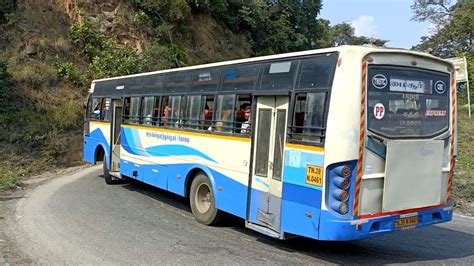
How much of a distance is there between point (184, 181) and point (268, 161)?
275cm

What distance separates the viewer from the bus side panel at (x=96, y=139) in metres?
13.6

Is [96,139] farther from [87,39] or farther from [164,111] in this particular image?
[87,39]

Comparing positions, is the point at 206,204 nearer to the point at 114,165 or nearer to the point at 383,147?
the point at 383,147

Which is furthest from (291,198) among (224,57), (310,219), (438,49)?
(438,49)

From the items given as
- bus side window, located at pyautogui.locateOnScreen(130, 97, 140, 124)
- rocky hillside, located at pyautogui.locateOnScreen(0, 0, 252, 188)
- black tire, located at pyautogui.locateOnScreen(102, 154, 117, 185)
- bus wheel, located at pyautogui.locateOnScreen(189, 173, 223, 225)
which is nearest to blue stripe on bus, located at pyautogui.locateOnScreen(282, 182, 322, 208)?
bus wheel, located at pyautogui.locateOnScreen(189, 173, 223, 225)

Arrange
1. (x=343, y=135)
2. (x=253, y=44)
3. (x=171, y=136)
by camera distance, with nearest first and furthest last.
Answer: (x=343, y=135)
(x=171, y=136)
(x=253, y=44)

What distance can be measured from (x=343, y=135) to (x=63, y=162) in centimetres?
1478

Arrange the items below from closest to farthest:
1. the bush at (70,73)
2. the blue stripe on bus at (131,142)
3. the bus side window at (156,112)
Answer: the bus side window at (156,112) → the blue stripe on bus at (131,142) → the bush at (70,73)

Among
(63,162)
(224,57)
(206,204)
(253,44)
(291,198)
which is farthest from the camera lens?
(253,44)

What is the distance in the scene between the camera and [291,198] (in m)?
6.53

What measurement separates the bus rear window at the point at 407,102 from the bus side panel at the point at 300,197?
3.30 feet

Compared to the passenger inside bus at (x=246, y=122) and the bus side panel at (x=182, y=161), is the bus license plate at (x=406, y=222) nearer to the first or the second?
the bus side panel at (x=182, y=161)

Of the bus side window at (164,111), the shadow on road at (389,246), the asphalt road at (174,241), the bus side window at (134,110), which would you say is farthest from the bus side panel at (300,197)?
the bus side window at (134,110)

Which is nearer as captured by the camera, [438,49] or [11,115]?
[11,115]
